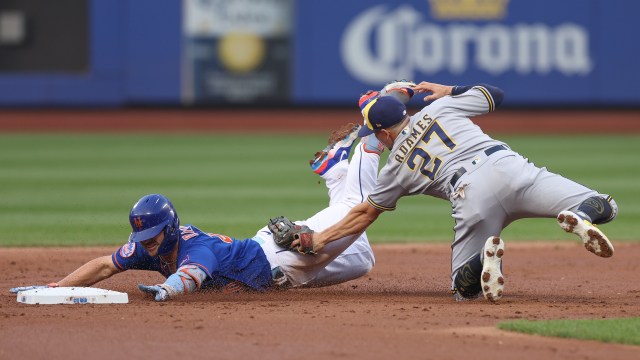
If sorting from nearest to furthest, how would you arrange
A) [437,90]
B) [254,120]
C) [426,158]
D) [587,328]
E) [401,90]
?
[587,328] < [426,158] < [437,90] < [401,90] < [254,120]

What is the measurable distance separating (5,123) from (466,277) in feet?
57.4

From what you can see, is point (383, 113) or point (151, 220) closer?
point (151, 220)

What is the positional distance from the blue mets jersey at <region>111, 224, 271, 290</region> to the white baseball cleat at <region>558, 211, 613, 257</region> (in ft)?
6.26

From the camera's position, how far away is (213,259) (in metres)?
6.79

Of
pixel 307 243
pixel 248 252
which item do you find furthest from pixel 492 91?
pixel 248 252

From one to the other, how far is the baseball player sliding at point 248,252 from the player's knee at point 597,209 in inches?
56.4

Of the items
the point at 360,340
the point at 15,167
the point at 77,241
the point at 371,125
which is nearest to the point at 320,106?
the point at 15,167

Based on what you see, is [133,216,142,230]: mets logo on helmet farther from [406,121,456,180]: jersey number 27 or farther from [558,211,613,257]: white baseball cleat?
[558,211,613,257]: white baseball cleat

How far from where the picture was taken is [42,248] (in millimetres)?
9898

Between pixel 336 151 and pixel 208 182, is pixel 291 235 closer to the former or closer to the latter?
pixel 336 151

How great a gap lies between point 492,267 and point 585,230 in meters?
0.57

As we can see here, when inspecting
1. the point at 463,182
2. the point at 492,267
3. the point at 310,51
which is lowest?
the point at 310,51

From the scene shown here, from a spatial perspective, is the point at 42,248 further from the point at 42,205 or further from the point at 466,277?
the point at 466,277

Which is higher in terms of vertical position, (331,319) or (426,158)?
(426,158)
